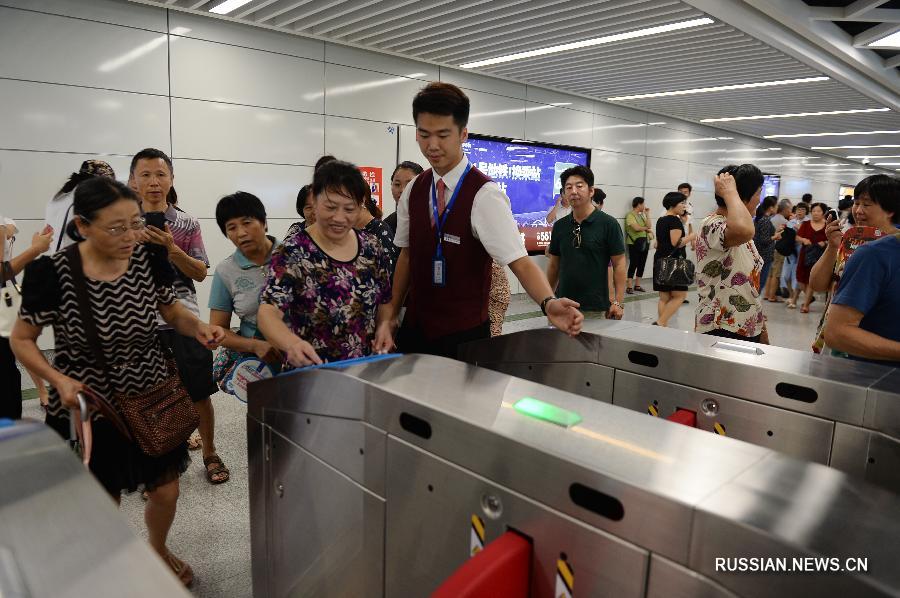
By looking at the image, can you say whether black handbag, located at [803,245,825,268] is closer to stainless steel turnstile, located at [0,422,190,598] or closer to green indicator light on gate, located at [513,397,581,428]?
green indicator light on gate, located at [513,397,581,428]

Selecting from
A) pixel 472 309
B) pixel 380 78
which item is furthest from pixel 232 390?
pixel 380 78

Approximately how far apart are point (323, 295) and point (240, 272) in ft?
2.45

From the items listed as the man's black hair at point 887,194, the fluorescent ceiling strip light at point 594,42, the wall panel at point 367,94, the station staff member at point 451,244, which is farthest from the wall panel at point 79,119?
the man's black hair at point 887,194

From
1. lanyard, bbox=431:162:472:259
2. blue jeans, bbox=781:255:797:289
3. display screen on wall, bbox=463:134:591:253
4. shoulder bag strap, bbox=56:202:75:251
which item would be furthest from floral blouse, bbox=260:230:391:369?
blue jeans, bbox=781:255:797:289

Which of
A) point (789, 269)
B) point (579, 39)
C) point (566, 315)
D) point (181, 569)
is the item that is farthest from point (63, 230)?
point (789, 269)

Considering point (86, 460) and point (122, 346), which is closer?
point (86, 460)

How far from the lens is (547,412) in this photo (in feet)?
3.60

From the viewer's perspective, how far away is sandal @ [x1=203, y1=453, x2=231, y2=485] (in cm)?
280

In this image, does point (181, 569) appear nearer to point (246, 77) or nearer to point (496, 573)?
point (496, 573)

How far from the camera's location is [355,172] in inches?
72.0

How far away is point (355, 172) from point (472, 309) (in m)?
0.59

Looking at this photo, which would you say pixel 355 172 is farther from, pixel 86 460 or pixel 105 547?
pixel 105 547

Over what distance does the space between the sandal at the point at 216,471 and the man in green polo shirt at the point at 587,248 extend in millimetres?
2055

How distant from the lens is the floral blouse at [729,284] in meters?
2.77
